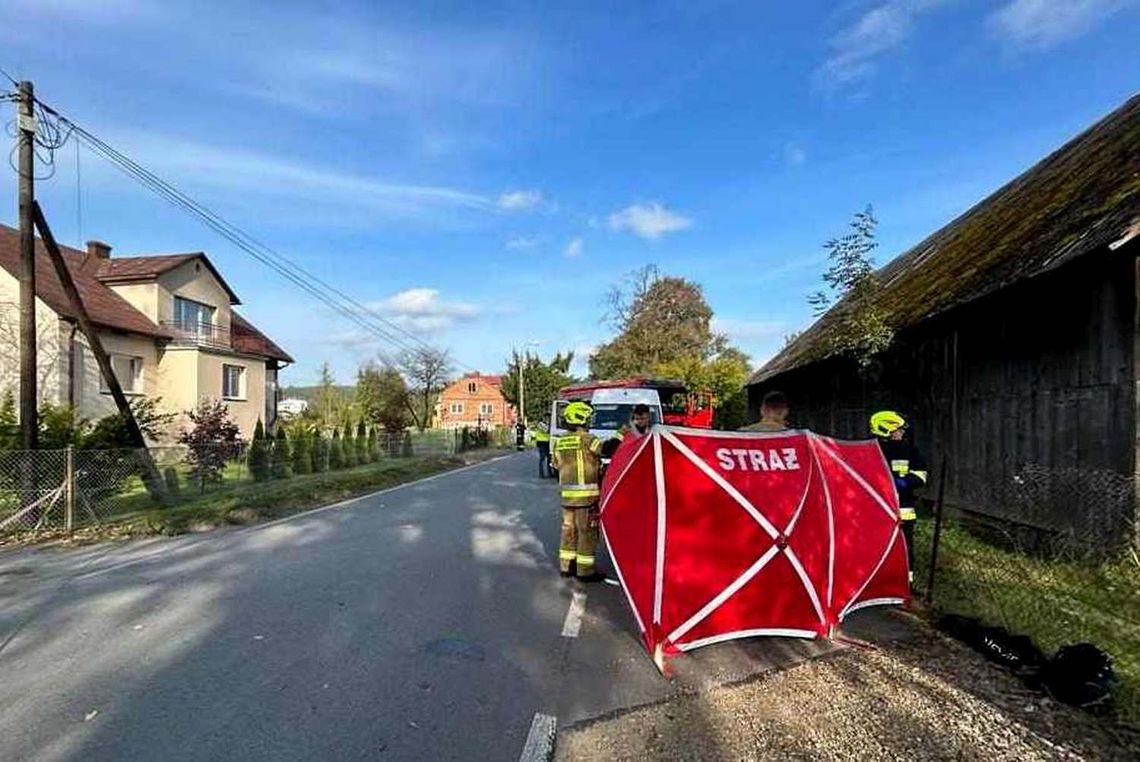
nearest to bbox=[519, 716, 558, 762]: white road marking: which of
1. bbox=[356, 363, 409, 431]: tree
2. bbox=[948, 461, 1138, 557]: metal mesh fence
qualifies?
bbox=[948, 461, 1138, 557]: metal mesh fence

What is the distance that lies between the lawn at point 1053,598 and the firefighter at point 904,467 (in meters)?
0.66

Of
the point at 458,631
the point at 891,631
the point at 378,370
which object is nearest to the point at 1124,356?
the point at 891,631

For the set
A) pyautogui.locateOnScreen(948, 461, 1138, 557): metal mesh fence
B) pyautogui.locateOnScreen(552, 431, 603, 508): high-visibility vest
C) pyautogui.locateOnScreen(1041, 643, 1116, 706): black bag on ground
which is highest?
pyautogui.locateOnScreen(552, 431, 603, 508): high-visibility vest

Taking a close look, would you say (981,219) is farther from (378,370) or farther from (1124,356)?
(378,370)

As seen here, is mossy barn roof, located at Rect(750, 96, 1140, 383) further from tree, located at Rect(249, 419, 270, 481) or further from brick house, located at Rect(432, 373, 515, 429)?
brick house, located at Rect(432, 373, 515, 429)

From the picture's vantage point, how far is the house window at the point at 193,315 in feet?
104

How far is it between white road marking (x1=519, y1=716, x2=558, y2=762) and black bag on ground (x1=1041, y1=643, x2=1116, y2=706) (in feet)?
9.47

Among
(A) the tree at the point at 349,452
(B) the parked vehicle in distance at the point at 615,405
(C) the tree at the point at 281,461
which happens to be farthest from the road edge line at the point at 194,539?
(A) the tree at the point at 349,452

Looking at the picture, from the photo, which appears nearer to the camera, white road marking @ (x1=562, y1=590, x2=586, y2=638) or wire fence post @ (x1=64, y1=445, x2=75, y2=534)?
white road marking @ (x1=562, y1=590, x2=586, y2=638)

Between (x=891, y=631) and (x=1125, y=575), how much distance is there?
268cm

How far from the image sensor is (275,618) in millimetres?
6301

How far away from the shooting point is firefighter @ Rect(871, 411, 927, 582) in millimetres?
6969

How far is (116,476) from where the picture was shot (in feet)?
43.1

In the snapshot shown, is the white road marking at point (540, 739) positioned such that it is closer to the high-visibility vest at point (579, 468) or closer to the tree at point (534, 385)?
the high-visibility vest at point (579, 468)
